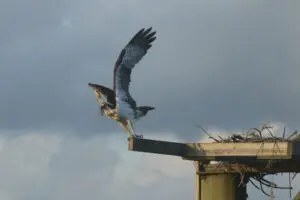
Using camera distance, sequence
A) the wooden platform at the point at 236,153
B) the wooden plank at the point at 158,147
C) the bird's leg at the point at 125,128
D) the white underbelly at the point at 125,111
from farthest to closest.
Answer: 1. the white underbelly at the point at 125,111
2. the bird's leg at the point at 125,128
3. the wooden platform at the point at 236,153
4. the wooden plank at the point at 158,147

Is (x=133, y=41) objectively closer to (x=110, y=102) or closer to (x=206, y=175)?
(x=110, y=102)

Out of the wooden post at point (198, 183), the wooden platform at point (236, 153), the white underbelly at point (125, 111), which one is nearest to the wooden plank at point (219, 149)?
the wooden platform at point (236, 153)

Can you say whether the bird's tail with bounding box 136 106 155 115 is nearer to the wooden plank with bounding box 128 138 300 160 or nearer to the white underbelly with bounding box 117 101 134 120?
the white underbelly with bounding box 117 101 134 120

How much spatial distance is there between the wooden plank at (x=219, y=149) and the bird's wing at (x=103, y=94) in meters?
0.70

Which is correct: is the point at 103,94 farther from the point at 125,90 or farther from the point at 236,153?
the point at 236,153

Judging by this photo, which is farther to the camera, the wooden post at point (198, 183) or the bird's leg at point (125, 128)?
the wooden post at point (198, 183)

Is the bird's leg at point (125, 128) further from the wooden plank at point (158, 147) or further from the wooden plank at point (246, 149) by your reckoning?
the wooden plank at point (246, 149)

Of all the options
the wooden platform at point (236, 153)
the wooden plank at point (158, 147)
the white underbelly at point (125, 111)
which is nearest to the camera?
the wooden plank at point (158, 147)

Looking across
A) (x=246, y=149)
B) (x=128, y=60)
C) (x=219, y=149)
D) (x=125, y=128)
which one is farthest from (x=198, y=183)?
(x=128, y=60)

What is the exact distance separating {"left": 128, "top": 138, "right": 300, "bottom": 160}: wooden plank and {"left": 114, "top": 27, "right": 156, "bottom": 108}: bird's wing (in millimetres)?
527

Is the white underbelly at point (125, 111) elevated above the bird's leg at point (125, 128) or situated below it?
above

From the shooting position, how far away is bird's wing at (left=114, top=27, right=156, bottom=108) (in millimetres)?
6234

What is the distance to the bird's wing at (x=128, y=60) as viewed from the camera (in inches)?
245

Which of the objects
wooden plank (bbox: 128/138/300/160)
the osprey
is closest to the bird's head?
the osprey
